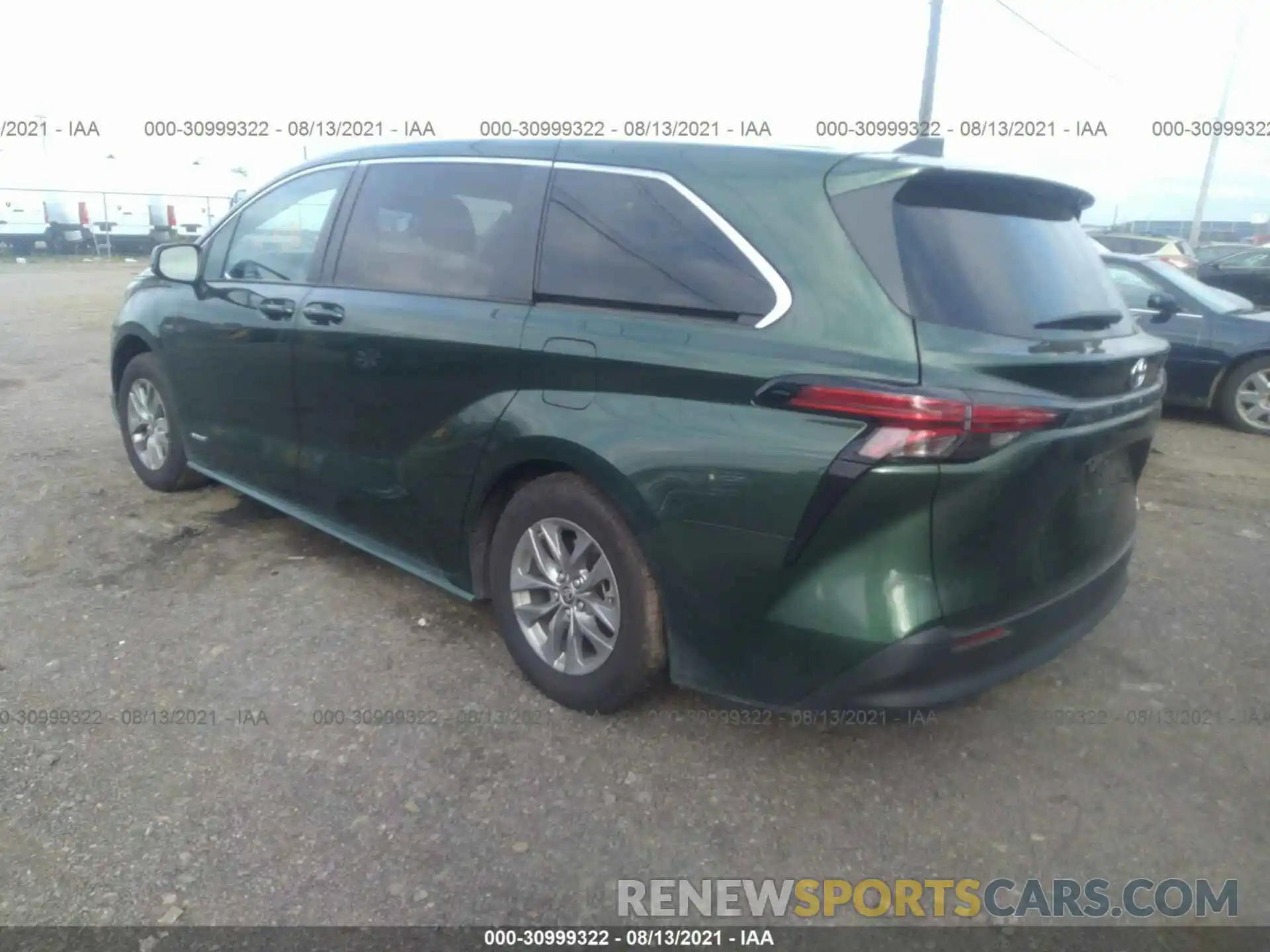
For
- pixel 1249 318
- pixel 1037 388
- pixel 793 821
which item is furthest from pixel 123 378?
pixel 1249 318

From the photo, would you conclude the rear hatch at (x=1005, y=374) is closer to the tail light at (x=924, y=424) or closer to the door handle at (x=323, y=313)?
the tail light at (x=924, y=424)

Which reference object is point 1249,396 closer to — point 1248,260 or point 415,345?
point 415,345

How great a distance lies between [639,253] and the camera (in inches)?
118

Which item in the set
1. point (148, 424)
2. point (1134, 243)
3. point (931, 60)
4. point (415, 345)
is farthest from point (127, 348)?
point (1134, 243)

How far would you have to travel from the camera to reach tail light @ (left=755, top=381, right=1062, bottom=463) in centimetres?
238

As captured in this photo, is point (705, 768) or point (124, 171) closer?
point (705, 768)

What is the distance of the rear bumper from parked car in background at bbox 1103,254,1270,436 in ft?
19.0

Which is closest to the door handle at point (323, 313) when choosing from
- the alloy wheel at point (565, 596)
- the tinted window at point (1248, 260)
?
the alloy wheel at point (565, 596)

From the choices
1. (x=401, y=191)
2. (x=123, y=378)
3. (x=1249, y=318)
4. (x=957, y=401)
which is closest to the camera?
(x=957, y=401)

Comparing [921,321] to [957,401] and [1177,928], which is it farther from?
[1177,928]

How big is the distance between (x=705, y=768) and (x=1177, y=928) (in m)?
1.27

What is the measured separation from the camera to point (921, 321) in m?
2.50

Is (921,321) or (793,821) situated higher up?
(921,321)

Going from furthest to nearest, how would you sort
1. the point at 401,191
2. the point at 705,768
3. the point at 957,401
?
the point at 401,191, the point at 705,768, the point at 957,401
